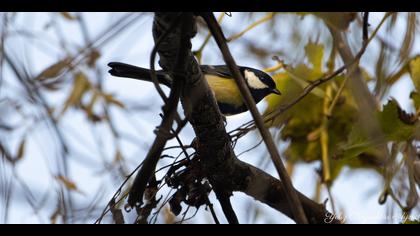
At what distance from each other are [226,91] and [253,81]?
18.2 inches

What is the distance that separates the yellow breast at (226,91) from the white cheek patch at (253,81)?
250 millimetres

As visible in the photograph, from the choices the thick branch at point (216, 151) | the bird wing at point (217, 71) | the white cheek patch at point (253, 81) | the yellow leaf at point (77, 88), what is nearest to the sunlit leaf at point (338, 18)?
the thick branch at point (216, 151)

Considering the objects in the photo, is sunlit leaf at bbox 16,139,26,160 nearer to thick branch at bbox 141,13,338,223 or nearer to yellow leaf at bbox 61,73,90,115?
yellow leaf at bbox 61,73,90,115

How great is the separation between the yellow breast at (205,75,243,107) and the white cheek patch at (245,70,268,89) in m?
0.25

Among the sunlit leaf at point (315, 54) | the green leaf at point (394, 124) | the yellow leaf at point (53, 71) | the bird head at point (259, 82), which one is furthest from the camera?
the bird head at point (259, 82)

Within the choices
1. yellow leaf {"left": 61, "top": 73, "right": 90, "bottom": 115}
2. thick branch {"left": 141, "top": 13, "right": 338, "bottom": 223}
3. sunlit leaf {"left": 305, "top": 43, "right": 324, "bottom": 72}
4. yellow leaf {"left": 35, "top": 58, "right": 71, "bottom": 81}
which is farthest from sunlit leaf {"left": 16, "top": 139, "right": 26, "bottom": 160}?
sunlit leaf {"left": 305, "top": 43, "right": 324, "bottom": 72}

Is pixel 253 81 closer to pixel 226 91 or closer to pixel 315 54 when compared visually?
pixel 226 91

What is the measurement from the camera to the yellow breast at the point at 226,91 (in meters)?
2.76

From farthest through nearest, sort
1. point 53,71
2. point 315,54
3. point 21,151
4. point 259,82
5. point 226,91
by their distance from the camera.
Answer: point 259,82, point 226,91, point 315,54, point 21,151, point 53,71

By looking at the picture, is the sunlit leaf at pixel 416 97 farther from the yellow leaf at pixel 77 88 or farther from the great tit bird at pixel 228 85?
the yellow leaf at pixel 77 88

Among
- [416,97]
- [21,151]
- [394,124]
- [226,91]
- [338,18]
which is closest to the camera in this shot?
[394,124]

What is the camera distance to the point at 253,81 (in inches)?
128

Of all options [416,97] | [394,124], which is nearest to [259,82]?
[416,97]
